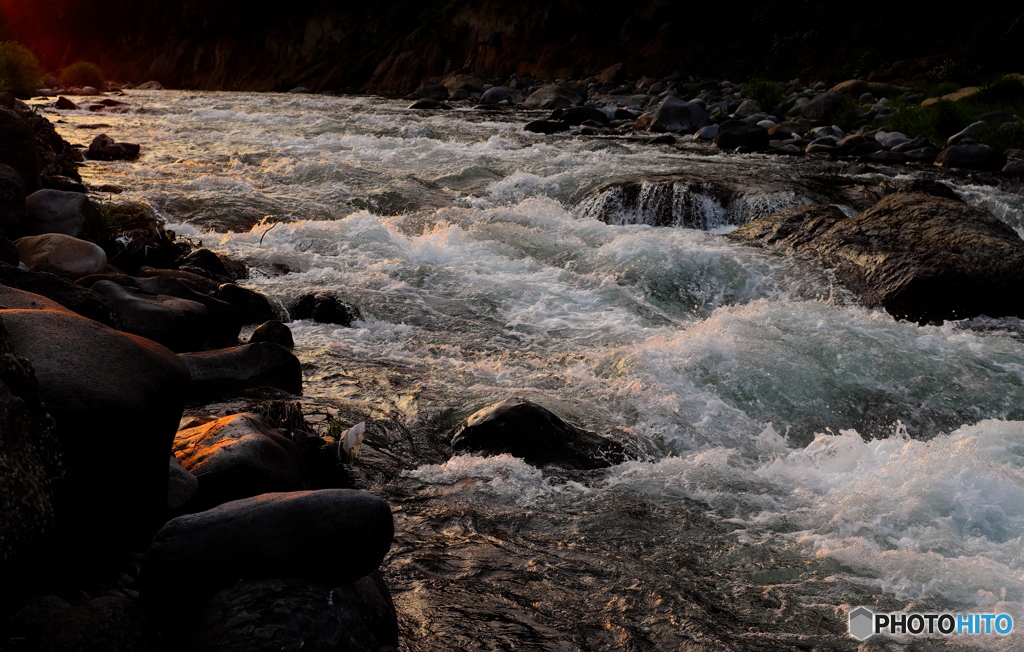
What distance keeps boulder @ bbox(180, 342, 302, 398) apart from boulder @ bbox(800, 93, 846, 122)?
17.1 meters

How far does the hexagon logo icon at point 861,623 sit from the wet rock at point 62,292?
4.46 meters

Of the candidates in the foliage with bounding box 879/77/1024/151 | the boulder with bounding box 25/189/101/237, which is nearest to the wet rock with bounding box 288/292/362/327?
the boulder with bounding box 25/189/101/237

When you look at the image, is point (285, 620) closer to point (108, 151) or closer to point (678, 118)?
point (108, 151)

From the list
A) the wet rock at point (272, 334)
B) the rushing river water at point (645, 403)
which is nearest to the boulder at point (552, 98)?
the rushing river water at point (645, 403)

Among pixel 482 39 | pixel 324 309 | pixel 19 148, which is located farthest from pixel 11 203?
pixel 482 39

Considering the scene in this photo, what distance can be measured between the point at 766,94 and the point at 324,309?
59.7 feet

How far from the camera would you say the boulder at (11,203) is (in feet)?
24.6

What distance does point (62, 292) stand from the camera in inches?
194

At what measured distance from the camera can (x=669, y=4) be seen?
34.0 meters

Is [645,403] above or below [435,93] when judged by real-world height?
below

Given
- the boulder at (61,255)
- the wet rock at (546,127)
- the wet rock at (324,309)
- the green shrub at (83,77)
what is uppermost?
the green shrub at (83,77)

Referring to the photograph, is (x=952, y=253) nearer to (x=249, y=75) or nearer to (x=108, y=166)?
(x=108, y=166)

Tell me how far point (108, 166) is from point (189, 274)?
8.65 metres

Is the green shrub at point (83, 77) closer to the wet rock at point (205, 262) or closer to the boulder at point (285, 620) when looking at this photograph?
the wet rock at point (205, 262)
